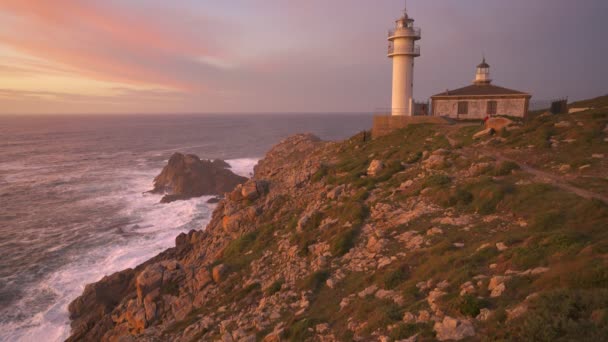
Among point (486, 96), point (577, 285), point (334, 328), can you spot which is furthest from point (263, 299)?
point (486, 96)

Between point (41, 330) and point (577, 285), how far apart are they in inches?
1146

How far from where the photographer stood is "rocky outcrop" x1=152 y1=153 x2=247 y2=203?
53812 millimetres

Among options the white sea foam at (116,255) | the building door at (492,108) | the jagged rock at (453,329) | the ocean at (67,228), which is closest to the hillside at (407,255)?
the jagged rock at (453,329)

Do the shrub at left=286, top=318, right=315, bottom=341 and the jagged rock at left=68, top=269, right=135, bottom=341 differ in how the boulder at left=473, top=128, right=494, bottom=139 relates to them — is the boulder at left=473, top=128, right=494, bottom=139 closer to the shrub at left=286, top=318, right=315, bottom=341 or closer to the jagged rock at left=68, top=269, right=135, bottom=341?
the shrub at left=286, top=318, right=315, bottom=341

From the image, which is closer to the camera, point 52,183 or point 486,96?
point 486,96

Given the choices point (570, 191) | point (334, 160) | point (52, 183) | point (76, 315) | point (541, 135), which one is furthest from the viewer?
point (52, 183)

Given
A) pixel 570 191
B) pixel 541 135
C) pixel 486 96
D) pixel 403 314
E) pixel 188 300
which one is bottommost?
pixel 188 300

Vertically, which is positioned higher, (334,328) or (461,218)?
(461,218)

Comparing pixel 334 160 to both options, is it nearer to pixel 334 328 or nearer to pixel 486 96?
pixel 486 96

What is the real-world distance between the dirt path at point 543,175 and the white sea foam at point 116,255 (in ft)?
93.7

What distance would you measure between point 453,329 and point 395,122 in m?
30.2

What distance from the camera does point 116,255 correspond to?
1280 inches

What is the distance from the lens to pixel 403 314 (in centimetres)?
923

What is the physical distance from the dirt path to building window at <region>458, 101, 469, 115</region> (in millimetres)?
12350
